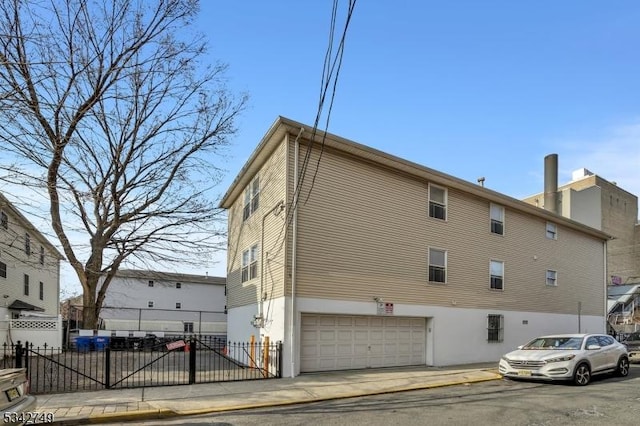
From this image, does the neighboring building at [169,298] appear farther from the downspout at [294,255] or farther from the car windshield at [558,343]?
the car windshield at [558,343]

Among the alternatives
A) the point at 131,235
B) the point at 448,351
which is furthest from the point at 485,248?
the point at 131,235

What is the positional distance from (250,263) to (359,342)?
5375 millimetres

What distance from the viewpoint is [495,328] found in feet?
65.1

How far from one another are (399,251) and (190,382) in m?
8.02

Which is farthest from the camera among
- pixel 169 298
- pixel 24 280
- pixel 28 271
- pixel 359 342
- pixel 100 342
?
pixel 169 298

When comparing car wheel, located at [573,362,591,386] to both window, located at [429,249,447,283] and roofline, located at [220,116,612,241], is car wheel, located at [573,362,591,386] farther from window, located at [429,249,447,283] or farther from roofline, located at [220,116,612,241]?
roofline, located at [220,116,612,241]

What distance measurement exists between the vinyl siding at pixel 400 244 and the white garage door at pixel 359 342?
33.6 inches

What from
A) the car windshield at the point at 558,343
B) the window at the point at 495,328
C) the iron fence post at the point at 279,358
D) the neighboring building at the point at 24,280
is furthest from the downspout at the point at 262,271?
the window at the point at 495,328

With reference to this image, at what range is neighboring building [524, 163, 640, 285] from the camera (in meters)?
47.2

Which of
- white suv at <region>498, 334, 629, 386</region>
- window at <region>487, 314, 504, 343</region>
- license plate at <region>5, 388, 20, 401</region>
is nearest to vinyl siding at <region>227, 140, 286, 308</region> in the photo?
white suv at <region>498, 334, 629, 386</region>

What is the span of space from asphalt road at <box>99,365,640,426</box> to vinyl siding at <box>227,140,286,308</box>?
5.16 meters

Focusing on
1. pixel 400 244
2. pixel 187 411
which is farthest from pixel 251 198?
pixel 187 411

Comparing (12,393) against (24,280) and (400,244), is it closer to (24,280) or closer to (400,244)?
(400,244)

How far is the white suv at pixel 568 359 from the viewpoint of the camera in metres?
12.4
